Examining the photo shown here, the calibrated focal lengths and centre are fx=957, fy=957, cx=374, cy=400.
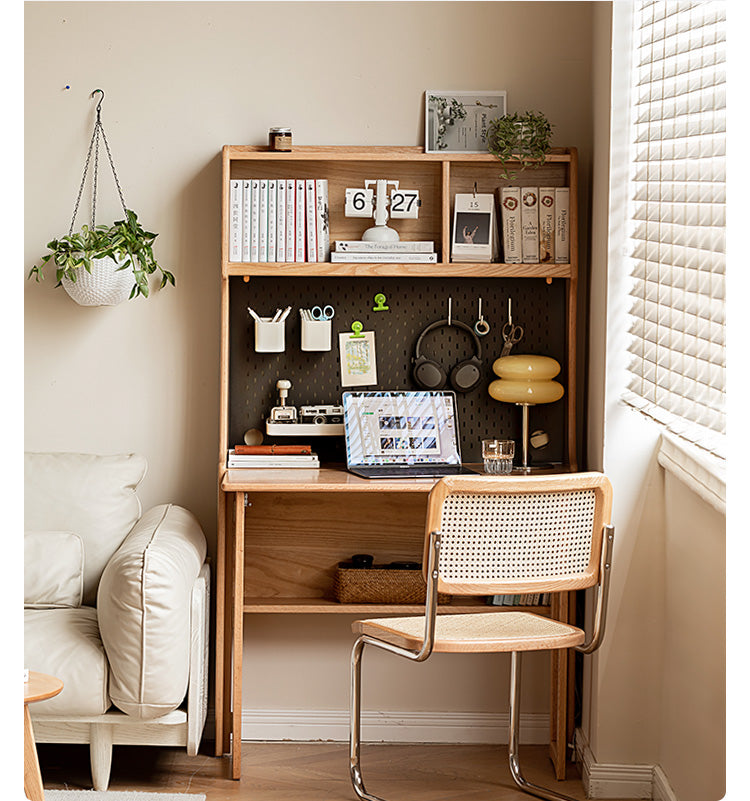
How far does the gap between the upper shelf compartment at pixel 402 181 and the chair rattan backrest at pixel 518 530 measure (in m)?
0.93

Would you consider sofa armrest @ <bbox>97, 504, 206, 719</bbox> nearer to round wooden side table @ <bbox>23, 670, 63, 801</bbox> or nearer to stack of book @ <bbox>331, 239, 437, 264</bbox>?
round wooden side table @ <bbox>23, 670, 63, 801</bbox>

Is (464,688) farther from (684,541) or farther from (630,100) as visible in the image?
(630,100)

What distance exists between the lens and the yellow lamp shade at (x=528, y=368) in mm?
2754

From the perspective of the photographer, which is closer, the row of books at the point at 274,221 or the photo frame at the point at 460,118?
the row of books at the point at 274,221

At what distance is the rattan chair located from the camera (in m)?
1.88

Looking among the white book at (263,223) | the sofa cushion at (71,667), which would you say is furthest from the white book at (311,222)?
the sofa cushion at (71,667)

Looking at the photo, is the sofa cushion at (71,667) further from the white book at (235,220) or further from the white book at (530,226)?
the white book at (530,226)

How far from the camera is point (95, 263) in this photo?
8.82 feet

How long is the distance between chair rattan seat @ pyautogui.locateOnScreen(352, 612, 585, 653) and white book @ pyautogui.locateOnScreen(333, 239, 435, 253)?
105 centimetres

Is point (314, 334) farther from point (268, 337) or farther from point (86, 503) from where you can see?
point (86, 503)

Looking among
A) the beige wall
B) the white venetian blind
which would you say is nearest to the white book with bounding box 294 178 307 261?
the beige wall

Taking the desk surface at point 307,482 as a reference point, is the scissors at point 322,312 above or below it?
above

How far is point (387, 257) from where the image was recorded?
8.91 ft
